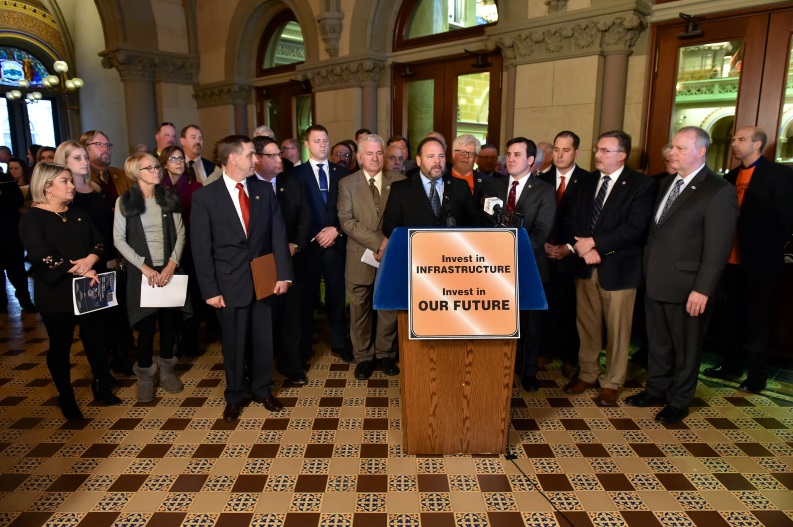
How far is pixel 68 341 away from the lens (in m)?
3.17

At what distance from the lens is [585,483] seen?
2.59m

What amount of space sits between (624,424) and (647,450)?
0.30 meters

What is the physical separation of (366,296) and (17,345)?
131 inches

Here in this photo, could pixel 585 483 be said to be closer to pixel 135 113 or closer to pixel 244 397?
pixel 244 397

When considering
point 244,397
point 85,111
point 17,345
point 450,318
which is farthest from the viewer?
point 85,111

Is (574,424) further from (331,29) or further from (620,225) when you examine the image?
(331,29)

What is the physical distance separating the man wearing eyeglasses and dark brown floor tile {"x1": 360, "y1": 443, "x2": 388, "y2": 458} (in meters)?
2.77

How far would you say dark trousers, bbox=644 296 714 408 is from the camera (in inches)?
123

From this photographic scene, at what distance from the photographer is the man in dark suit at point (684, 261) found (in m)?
2.90

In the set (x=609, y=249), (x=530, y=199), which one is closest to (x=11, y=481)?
(x=530, y=199)

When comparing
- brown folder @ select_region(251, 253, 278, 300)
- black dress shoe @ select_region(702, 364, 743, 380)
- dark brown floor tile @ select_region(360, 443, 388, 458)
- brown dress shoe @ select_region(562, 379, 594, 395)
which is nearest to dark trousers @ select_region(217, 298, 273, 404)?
brown folder @ select_region(251, 253, 278, 300)

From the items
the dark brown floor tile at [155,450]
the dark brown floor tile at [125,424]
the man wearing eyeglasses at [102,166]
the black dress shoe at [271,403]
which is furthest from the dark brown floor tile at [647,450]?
the man wearing eyeglasses at [102,166]

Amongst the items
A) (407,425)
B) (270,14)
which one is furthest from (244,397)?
(270,14)

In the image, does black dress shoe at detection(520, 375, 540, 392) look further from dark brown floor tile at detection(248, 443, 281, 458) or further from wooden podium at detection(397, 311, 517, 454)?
dark brown floor tile at detection(248, 443, 281, 458)
